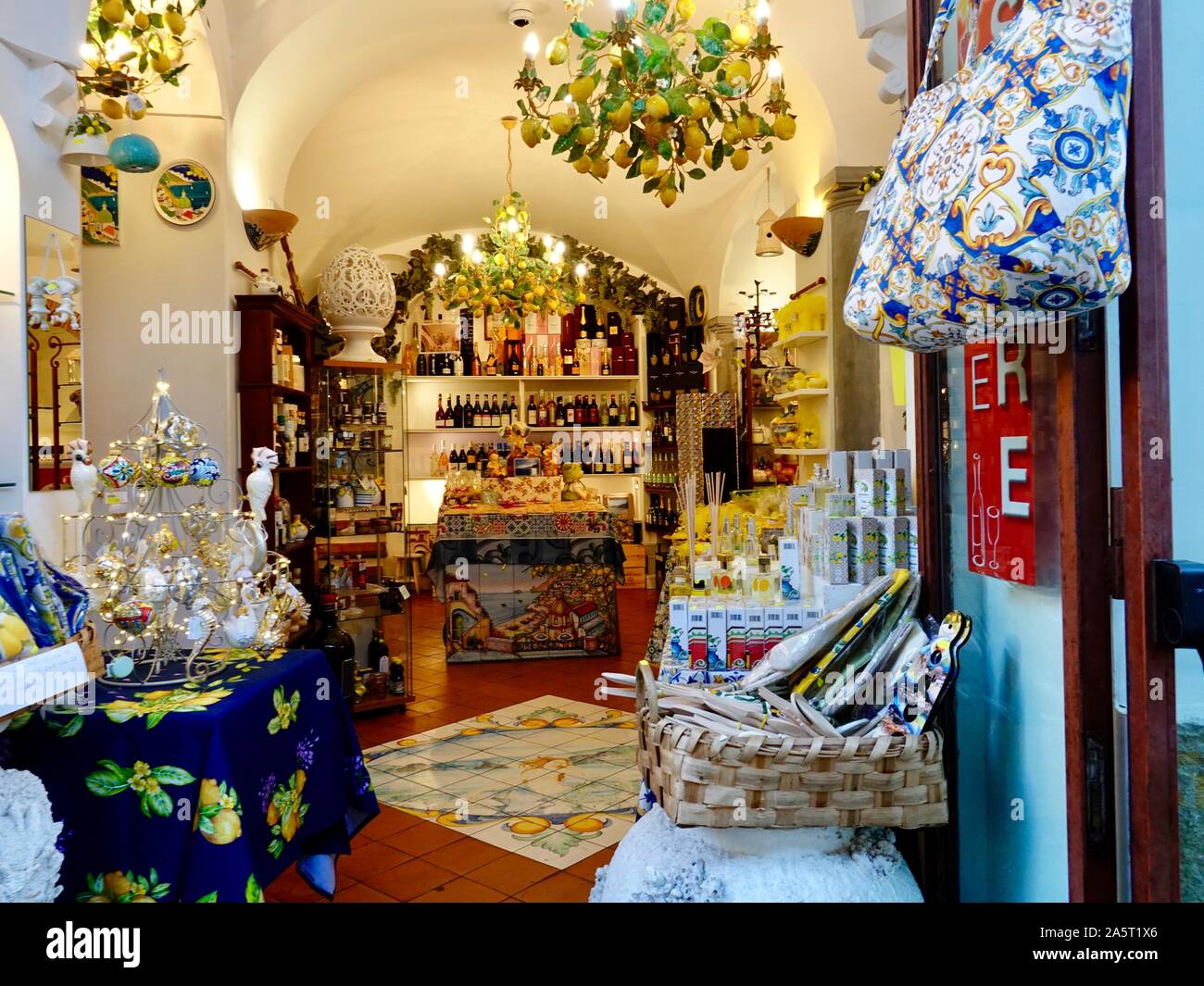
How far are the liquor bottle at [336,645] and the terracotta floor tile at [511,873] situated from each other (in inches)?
72.8

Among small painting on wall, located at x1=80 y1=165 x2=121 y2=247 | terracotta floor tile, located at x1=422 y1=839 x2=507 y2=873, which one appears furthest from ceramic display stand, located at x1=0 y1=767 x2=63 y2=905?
small painting on wall, located at x1=80 y1=165 x2=121 y2=247

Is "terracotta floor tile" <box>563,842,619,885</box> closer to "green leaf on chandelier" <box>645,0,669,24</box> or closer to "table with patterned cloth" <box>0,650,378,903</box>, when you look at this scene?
"table with patterned cloth" <box>0,650,378,903</box>

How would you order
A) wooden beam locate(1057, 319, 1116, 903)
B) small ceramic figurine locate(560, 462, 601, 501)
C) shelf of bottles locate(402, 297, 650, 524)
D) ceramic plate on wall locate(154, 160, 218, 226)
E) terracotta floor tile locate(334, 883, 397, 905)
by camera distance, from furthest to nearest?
shelf of bottles locate(402, 297, 650, 524), small ceramic figurine locate(560, 462, 601, 501), ceramic plate on wall locate(154, 160, 218, 226), terracotta floor tile locate(334, 883, 397, 905), wooden beam locate(1057, 319, 1116, 903)

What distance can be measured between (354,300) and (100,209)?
2.05m

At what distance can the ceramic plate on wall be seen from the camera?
4711mm

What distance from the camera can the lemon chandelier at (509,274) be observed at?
623cm

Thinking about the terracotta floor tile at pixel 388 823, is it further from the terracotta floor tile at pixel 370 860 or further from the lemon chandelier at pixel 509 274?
the lemon chandelier at pixel 509 274

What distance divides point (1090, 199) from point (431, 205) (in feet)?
28.6

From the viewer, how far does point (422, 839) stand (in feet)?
11.4

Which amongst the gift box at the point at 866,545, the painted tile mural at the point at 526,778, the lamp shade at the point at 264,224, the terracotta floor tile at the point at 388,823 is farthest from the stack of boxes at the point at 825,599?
the lamp shade at the point at 264,224

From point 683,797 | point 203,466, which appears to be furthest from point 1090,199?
point 203,466

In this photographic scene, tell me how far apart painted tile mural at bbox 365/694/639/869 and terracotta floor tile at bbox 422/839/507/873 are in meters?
0.05

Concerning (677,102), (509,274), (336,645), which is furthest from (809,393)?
(336,645)
